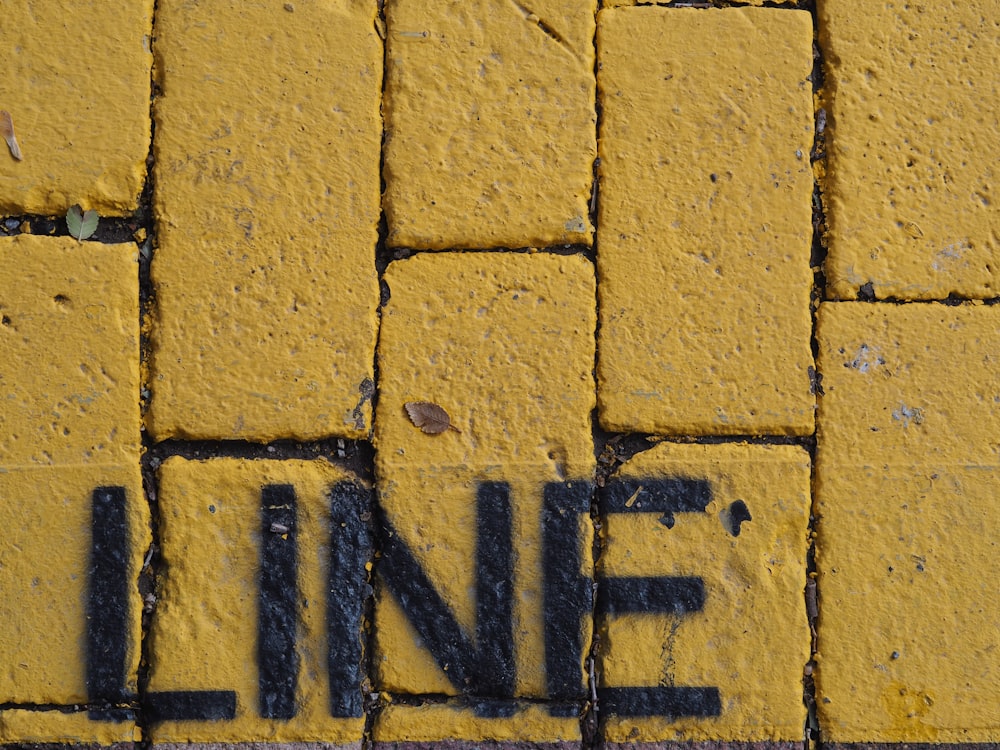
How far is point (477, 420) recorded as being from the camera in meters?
1.99

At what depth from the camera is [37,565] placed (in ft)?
6.40

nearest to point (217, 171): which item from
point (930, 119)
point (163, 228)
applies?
point (163, 228)

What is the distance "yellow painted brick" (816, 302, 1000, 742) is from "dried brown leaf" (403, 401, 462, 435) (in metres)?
0.93

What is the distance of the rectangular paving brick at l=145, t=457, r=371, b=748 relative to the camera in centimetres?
194

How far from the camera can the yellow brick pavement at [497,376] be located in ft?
6.41

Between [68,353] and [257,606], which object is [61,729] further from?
[68,353]

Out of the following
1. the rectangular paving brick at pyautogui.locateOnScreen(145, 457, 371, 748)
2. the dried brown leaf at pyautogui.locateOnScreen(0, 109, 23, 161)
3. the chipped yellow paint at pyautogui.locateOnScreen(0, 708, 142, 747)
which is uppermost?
the dried brown leaf at pyautogui.locateOnScreen(0, 109, 23, 161)

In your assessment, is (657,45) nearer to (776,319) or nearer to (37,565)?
(776,319)

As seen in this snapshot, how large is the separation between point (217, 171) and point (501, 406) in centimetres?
92

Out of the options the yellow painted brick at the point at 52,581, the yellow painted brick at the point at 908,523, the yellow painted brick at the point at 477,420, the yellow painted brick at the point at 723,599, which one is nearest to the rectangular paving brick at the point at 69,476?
the yellow painted brick at the point at 52,581

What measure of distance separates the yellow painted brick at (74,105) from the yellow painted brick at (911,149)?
5.76 feet

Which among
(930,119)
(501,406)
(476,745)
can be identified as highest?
(930,119)

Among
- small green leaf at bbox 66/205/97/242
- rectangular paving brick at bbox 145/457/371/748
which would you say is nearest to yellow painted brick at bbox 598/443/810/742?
rectangular paving brick at bbox 145/457/371/748

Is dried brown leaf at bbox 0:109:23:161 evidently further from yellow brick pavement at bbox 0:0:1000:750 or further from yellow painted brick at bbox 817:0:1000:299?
yellow painted brick at bbox 817:0:1000:299
